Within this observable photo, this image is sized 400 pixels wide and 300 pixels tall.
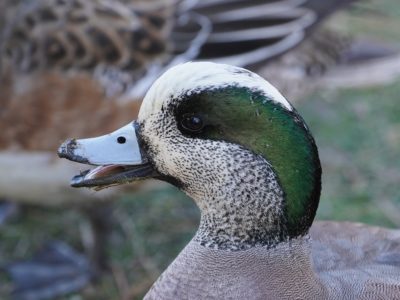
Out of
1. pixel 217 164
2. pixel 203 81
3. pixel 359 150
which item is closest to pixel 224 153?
pixel 217 164

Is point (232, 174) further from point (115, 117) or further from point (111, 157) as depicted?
point (115, 117)

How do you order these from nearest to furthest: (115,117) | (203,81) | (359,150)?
(203,81)
(115,117)
(359,150)

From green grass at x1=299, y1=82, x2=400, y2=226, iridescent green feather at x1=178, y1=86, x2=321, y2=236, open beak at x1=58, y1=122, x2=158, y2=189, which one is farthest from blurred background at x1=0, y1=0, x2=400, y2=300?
iridescent green feather at x1=178, y1=86, x2=321, y2=236

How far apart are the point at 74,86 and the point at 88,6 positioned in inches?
9.9

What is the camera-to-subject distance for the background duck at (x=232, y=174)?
1.24 m

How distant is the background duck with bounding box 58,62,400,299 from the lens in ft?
4.07

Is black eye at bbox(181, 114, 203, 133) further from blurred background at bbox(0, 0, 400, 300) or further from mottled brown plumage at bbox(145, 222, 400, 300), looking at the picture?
blurred background at bbox(0, 0, 400, 300)

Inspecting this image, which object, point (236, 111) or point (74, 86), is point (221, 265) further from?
point (74, 86)

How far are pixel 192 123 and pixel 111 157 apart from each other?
143 millimetres

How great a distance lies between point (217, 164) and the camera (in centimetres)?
129

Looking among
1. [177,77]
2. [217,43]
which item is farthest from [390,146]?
[177,77]

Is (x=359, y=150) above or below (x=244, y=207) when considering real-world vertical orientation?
below

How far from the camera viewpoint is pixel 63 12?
2320 millimetres

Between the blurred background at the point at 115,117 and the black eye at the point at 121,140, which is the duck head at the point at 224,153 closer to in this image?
the black eye at the point at 121,140
